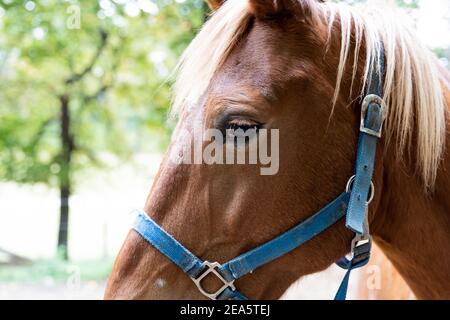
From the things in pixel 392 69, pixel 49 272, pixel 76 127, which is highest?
pixel 392 69

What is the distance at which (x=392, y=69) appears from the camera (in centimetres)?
138

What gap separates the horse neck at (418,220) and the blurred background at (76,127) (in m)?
4.25

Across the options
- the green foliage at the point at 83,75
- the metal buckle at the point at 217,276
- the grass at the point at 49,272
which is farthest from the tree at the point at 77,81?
the metal buckle at the point at 217,276

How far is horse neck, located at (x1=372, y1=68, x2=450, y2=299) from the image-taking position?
1406 millimetres

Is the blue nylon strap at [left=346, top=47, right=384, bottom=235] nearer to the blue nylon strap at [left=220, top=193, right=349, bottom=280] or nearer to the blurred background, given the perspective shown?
the blue nylon strap at [left=220, top=193, right=349, bottom=280]

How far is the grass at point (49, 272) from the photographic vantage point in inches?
264

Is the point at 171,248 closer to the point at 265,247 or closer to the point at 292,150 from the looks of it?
the point at 265,247

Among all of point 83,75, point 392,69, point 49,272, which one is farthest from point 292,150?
point 49,272

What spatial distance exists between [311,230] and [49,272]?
20.5 feet

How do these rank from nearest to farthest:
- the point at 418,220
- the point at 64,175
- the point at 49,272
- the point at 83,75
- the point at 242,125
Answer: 1. the point at 242,125
2. the point at 418,220
3. the point at 49,272
4. the point at 83,75
5. the point at 64,175

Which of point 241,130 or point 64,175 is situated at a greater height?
point 241,130

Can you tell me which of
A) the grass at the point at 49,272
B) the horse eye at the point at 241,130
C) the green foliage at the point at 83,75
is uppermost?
the horse eye at the point at 241,130

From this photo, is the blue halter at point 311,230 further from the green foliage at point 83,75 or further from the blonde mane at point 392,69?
the green foliage at point 83,75

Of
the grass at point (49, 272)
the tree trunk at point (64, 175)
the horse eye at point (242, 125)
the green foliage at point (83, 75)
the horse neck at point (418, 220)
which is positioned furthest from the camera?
the tree trunk at point (64, 175)
